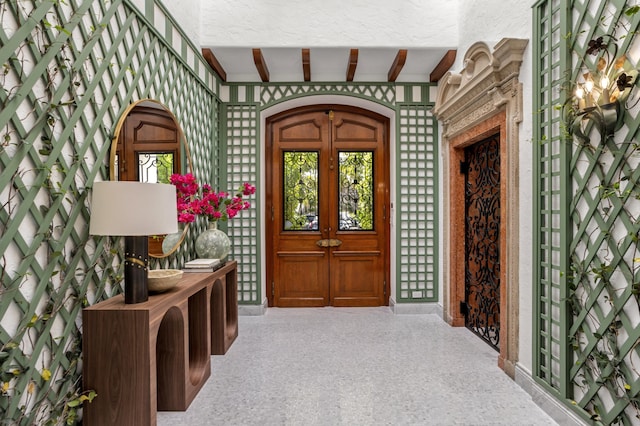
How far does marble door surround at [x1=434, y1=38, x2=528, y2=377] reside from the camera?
8.30 ft

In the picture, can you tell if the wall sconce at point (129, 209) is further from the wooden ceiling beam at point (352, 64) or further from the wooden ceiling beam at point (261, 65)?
the wooden ceiling beam at point (352, 64)

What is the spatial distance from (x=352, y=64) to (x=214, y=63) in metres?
1.46

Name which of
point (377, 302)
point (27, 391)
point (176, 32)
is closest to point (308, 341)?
point (377, 302)

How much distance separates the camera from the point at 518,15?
2.48 metres

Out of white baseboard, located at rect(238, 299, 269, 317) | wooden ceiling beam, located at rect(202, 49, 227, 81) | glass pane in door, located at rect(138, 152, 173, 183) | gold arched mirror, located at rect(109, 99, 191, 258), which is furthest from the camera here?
white baseboard, located at rect(238, 299, 269, 317)

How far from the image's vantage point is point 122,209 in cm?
161

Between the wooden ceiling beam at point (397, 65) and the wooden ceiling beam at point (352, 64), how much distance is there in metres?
0.42

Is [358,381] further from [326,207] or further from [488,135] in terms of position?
[326,207]

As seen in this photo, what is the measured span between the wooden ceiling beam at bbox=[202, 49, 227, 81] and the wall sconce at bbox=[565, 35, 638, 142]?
10.3 feet

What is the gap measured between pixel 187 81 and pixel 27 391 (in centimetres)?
259

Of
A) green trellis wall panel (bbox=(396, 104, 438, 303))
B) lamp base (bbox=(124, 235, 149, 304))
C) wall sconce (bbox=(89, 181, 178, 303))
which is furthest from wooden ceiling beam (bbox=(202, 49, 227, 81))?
lamp base (bbox=(124, 235, 149, 304))

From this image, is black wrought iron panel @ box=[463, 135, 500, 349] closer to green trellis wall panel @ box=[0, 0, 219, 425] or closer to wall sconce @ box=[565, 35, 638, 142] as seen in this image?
→ wall sconce @ box=[565, 35, 638, 142]

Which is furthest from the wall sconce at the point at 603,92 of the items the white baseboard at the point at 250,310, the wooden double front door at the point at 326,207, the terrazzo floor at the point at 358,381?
the white baseboard at the point at 250,310

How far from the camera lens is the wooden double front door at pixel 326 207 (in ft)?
14.8
